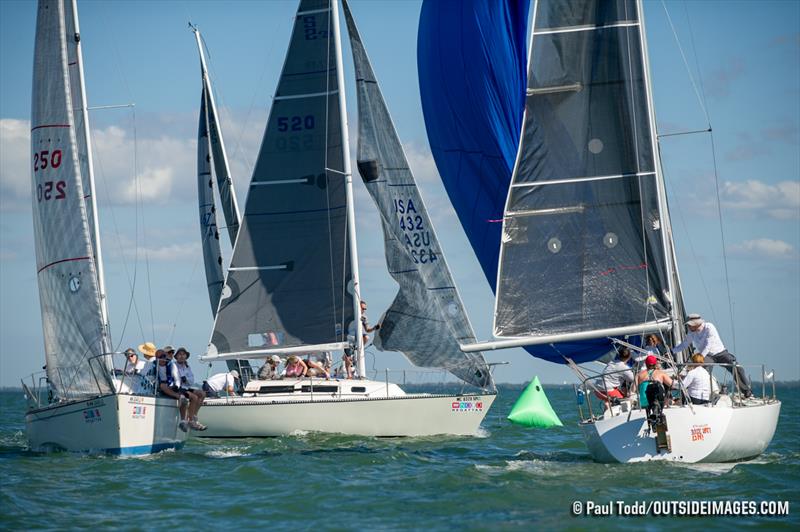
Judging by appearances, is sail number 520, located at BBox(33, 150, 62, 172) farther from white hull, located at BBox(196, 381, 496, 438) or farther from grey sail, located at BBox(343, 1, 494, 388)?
grey sail, located at BBox(343, 1, 494, 388)

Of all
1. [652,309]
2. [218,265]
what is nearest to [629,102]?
[652,309]

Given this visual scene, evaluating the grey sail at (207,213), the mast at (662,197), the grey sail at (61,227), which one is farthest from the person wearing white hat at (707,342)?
the grey sail at (207,213)

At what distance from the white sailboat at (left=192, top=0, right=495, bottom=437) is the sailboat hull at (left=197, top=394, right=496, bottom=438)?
5 centimetres

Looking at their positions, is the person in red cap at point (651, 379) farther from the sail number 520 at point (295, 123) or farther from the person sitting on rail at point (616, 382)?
the sail number 520 at point (295, 123)

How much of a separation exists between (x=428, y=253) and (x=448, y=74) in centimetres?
615

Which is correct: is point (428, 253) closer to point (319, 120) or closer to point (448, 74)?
point (319, 120)

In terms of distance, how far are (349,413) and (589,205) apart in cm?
821

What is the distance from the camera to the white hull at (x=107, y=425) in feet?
63.7

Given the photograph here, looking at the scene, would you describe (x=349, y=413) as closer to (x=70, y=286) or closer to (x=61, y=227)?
(x=70, y=286)

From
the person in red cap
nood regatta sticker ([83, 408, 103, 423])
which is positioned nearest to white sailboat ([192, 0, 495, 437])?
nood regatta sticker ([83, 408, 103, 423])

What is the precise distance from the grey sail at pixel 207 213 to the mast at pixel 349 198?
24.0 feet

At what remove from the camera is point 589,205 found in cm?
1836

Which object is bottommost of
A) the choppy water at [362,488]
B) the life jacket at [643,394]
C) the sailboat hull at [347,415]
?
the choppy water at [362,488]

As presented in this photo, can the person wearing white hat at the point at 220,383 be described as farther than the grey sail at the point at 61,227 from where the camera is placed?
Yes
